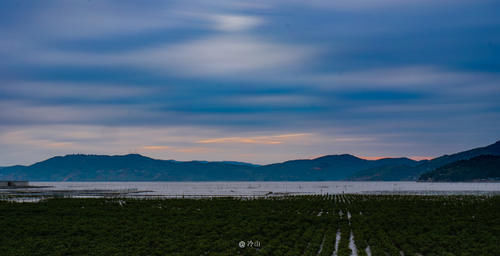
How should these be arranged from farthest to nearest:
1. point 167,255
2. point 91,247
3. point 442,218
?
1. point 442,218
2. point 91,247
3. point 167,255

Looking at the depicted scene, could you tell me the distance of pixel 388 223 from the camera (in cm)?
3506

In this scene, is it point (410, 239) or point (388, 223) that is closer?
point (410, 239)

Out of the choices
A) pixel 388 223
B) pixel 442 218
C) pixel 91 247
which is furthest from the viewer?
pixel 442 218

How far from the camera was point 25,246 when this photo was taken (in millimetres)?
24359

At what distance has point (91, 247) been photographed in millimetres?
24203

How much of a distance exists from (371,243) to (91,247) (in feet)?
50.2

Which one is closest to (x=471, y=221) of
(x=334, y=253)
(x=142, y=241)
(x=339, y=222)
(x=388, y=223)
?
(x=388, y=223)

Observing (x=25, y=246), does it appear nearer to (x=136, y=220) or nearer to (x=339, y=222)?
(x=136, y=220)

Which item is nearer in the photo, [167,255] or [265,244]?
[167,255]

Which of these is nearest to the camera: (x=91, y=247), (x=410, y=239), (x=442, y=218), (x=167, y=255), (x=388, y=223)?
(x=167, y=255)

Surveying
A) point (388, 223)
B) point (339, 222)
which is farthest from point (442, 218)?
point (339, 222)

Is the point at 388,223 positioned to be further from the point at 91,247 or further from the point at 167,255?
the point at 91,247

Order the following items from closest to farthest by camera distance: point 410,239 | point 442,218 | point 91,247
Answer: point 91,247, point 410,239, point 442,218

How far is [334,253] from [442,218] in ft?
65.3
